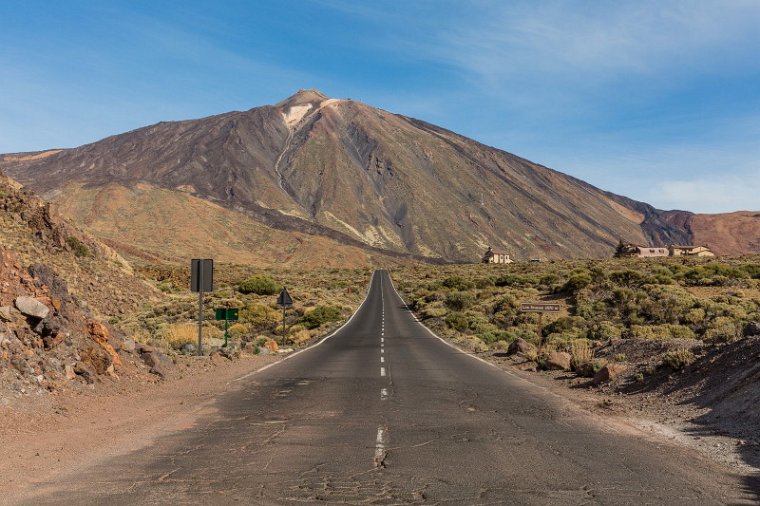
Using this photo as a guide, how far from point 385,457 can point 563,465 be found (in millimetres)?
2161

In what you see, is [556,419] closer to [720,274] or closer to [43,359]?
[43,359]

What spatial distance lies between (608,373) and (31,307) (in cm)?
1293

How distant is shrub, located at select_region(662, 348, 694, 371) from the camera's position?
572 inches

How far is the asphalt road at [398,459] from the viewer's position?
645cm

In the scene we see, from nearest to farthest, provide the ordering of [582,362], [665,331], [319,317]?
[582,362] → [665,331] → [319,317]

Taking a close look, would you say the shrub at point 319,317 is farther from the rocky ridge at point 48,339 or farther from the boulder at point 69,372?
the boulder at point 69,372

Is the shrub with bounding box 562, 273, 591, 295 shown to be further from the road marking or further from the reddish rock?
the road marking

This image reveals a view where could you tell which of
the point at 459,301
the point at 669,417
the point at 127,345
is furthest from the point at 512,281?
the point at 669,417

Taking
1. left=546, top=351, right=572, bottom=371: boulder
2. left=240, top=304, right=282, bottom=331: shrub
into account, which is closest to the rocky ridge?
left=546, top=351, right=572, bottom=371: boulder

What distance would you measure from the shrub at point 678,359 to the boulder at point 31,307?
1340cm

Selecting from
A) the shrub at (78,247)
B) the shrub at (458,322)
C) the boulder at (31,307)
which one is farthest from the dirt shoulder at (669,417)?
the shrub at (78,247)

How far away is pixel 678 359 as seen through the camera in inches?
576

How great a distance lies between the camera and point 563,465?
25.4ft

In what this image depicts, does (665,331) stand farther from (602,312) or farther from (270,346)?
(270,346)
